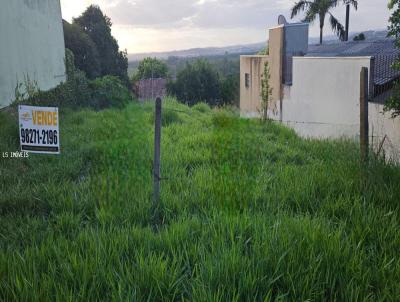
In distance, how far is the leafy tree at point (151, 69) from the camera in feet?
154

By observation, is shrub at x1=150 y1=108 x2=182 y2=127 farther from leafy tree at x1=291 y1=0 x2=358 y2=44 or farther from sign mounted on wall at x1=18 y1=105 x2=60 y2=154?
leafy tree at x1=291 y1=0 x2=358 y2=44

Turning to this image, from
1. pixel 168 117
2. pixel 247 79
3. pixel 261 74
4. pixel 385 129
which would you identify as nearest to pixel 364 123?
pixel 385 129

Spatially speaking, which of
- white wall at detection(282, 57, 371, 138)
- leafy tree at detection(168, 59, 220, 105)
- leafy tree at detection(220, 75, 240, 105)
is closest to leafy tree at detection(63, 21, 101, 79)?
leafy tree at detection(168, 59, 220, 105)

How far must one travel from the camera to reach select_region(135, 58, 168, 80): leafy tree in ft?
154

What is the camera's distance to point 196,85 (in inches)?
1624

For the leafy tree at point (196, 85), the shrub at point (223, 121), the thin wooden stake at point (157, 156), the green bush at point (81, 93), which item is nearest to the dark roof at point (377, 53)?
the shrub at point (223, 121)

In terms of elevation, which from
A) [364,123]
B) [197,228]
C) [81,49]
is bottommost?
[197,228]

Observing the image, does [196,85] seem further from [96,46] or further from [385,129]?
[385,129]

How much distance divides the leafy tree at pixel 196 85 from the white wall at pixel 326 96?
82.7 feet

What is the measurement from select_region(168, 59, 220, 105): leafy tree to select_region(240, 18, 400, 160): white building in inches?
795

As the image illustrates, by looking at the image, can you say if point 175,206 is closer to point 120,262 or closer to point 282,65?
point 120,262

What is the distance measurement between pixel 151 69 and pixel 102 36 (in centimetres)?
1660

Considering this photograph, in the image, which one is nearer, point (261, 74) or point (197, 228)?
point (197, 228)

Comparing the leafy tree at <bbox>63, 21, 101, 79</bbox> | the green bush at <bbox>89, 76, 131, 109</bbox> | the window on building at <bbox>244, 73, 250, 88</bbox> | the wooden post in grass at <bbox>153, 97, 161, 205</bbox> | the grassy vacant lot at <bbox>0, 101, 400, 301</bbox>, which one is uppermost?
the leafy tree at <bbox>63, 21, 101, 79</bbox>
